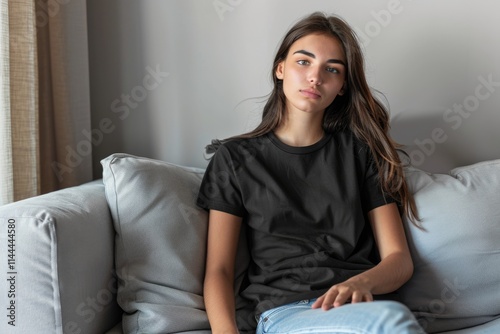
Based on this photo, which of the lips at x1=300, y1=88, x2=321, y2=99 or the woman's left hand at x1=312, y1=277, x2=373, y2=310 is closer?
the woman's left hand at x1=312, y1=277, x2=373, y2=310

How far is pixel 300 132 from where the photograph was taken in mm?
1508

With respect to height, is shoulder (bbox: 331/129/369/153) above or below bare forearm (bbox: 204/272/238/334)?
above

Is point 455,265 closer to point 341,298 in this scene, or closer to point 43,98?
point 341,298

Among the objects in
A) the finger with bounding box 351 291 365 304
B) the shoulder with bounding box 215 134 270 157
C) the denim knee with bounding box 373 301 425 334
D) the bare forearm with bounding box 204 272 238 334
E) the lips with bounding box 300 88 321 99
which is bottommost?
the bare forearm with bounding box 204 272 238 334

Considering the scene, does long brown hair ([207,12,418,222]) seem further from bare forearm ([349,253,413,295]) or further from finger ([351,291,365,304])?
finger ([351,291,365,304])

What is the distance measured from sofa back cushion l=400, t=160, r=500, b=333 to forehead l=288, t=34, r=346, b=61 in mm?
429

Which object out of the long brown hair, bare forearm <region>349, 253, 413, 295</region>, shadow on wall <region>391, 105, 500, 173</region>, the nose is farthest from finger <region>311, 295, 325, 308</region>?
shadow on wall <region>391, 105, 500, 173</region>

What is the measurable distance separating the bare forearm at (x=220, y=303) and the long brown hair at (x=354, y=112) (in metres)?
0.35

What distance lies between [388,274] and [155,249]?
1.68ft

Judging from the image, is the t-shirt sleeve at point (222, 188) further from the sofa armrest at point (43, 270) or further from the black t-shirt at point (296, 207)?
the sofa armrest at point (43, 270)

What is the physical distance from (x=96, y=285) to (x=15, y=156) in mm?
434

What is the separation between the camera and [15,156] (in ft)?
4.96

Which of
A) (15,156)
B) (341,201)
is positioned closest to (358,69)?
(341,201)

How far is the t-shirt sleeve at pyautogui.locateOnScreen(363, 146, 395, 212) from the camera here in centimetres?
146
